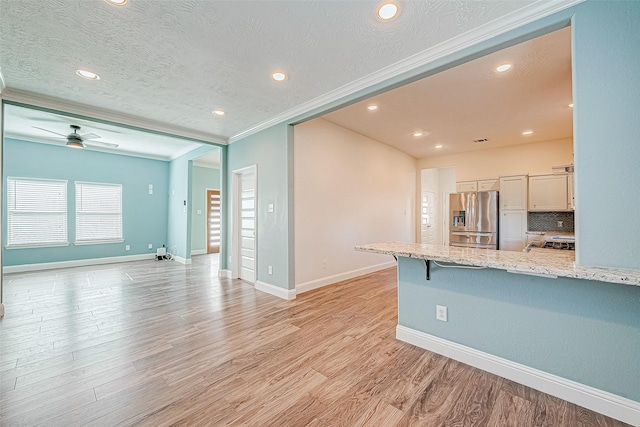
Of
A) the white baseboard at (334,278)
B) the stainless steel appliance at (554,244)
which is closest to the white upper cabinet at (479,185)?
the stainless steel appliance at (554,244)

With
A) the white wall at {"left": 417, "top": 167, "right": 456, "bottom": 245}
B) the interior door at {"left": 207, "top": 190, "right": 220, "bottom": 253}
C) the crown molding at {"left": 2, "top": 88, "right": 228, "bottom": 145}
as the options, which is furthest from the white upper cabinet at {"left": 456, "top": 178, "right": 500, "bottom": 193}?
the interior door at {"left": 207, "top": 190, "right": 220, "bottom": 253}

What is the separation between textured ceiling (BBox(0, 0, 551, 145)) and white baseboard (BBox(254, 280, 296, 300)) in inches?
111

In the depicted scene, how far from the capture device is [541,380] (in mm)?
1833

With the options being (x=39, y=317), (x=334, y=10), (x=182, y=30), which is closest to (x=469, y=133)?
(x=334, y=10)

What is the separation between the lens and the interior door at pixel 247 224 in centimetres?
474

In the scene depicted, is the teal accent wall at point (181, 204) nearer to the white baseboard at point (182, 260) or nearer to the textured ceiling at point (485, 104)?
the white baseboard at point (182, 260)

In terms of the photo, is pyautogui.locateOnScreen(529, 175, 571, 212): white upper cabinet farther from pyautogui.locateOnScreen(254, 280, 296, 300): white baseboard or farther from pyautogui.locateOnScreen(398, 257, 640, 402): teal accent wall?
pyautogui.locateOnScreen(254, 280, 296, 300): white baseboard

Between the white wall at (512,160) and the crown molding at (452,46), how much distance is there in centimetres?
478

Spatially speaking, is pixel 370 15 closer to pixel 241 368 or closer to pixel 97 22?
pixel 97 22

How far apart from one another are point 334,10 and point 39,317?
188 inches

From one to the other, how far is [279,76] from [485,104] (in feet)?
9.75

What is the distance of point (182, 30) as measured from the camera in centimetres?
211

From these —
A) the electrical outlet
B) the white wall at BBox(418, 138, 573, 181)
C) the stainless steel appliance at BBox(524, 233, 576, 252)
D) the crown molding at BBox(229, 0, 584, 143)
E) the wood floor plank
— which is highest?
the crown molding at BBox(229, 0, 584, 143)

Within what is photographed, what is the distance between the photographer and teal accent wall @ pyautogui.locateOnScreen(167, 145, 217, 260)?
6676 mm
